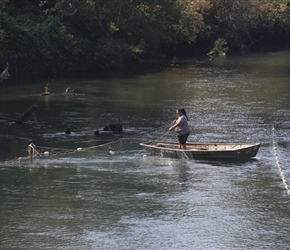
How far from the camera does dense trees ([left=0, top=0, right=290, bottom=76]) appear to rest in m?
53.4

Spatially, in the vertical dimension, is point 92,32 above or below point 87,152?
above

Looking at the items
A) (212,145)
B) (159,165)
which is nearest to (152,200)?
(159,165)

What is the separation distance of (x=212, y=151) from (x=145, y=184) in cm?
363

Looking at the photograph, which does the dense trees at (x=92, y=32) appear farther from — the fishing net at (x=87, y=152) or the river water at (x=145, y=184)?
the fishing net at (x=87, y=152)

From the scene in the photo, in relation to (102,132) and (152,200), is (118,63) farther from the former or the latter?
(152,200)

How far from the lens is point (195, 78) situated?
5212 centimetres

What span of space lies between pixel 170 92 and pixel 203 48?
35817 millimetres

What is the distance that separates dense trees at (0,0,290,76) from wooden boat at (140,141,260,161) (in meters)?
26.3

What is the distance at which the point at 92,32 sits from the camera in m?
60.4

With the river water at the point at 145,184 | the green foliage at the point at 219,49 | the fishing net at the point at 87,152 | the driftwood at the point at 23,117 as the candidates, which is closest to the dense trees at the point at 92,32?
the green foliage at the point at 219,49

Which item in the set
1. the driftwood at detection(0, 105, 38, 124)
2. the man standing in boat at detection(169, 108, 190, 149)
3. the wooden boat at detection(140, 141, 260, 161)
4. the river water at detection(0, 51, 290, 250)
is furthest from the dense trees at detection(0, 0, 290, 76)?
the wooden boat at detection(140, 141, 260, 161)

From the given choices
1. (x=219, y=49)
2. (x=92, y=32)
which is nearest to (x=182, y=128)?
(x=92, y=32)

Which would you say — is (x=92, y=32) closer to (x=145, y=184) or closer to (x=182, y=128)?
(x=182, y=128)

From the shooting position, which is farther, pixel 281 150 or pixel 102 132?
pixel 102 132
